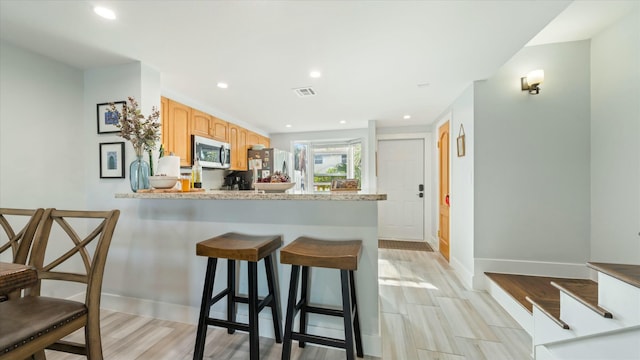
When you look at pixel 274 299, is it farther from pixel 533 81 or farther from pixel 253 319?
pixel 533 81

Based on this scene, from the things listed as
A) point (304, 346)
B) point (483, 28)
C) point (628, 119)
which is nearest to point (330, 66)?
point (483, 28)

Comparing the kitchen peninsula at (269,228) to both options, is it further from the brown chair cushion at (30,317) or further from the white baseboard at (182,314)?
the brown chair cushion at (30,317)

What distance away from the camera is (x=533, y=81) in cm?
237

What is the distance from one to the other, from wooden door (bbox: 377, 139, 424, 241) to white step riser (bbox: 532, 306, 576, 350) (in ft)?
9.83

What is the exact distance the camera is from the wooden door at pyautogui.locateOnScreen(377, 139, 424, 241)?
4688 millimetres

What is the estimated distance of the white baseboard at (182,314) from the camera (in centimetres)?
161

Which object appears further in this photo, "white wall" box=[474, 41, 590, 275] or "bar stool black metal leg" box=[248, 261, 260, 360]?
"white wall" box=[474, 41, 590, 275]

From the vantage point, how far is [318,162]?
18.1 feet

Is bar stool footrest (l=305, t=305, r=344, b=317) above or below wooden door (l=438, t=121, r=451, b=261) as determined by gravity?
below

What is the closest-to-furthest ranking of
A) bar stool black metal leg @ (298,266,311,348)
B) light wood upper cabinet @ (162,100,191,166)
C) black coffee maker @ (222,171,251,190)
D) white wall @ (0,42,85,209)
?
bar stool black metal leg @ (298,266,311,348) < white wall @ (0,42,85,209) < light wood upper cabinet @ (162,100,191,166) < black coffee maker @ (222,171,251,190)

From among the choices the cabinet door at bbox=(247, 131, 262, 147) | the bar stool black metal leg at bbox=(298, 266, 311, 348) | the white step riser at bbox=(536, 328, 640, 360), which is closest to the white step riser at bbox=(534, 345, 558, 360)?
the white step riser at bbox=(536, 328, 640, 360)

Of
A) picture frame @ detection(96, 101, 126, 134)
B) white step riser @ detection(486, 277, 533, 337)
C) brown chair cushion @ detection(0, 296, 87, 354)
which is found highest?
picture frame @ detection(96, 101, 126, 134)

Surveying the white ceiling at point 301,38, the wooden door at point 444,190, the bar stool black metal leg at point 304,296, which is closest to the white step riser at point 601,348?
the bar stool black metal leg at point 304,296

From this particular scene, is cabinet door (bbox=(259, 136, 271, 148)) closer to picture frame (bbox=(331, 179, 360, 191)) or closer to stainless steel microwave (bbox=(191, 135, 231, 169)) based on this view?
stainless steel microwave (bbox=(191, 135, 231, 169))
